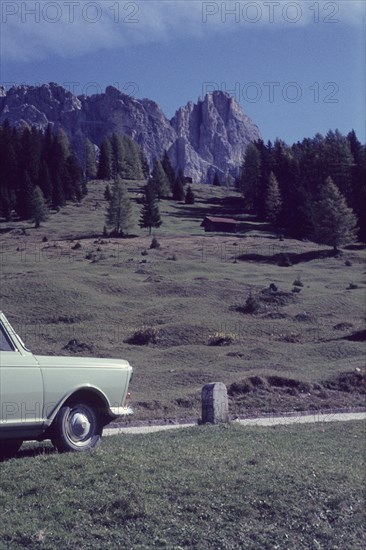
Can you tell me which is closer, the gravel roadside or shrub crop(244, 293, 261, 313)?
the gravel roadside

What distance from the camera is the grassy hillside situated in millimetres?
20656

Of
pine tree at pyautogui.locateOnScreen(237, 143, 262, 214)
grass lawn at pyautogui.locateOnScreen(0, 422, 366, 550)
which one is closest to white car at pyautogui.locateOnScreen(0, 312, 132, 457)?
grass lawn at pyautogui.locateOnScreen(0, 422, 366, 550)

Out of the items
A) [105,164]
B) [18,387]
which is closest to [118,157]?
[105,164]

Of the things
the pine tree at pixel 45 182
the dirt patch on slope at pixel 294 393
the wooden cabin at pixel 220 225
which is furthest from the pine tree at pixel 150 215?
the dirt patch on slope at pixel 294 393

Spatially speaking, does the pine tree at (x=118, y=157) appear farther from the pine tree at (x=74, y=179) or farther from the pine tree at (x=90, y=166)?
the pine tree at (x=74, y=179)

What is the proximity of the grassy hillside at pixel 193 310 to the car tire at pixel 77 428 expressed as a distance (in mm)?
6407

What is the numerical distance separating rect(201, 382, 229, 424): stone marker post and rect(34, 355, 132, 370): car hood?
2.97m

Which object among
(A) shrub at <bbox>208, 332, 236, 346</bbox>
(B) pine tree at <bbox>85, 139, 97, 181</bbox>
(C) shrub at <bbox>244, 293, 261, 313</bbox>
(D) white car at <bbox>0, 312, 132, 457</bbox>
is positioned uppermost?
(B) pine tree at <bbox>85, 139, 97, 181</bbox>

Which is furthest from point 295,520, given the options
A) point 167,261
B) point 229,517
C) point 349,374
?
point 167,261

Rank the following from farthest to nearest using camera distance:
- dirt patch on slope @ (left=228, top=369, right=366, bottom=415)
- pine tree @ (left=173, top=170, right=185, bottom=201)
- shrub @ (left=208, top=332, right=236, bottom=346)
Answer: pine tree @ (left=173, top=170, right=185, bottom=201), shrub @ (left=208, top=332, right=236, bottom=346), dirt patch on slope @ (left=228, top=369, right=366, bottom=415)

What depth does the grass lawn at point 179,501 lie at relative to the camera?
6.04 meters

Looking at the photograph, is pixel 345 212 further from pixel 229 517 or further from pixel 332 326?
pixel 229 517

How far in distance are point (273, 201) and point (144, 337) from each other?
180ft

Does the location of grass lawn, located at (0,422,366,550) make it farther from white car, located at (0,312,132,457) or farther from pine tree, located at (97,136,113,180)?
pine tree, located at (97,136,113,180)
